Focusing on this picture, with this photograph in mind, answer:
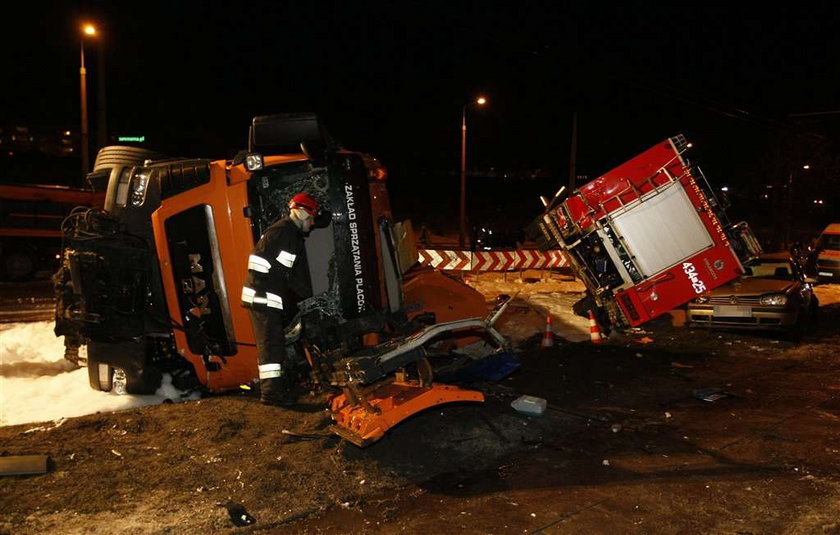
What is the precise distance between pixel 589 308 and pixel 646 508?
17.8 ft

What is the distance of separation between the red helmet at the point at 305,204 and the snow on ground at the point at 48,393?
7.67 ft

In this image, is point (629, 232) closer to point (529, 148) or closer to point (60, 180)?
point (60, 180)

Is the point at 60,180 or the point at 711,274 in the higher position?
the point at 60,180

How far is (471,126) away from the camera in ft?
218

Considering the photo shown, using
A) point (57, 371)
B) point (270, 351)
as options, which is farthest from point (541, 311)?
point (57, 371)

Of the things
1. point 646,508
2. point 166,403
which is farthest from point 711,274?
point 166,403

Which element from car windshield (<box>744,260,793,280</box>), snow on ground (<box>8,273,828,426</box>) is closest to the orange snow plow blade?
snow on ground (<box>8,273,828,426</box>)

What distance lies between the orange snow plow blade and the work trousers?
50 centimetres

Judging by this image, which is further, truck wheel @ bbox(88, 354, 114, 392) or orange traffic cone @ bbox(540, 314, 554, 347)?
orange traffic cone @ bbox(540, 314, 554, 347)

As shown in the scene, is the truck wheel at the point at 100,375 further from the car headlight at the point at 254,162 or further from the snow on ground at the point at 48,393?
the car headlight at the point at 254,162

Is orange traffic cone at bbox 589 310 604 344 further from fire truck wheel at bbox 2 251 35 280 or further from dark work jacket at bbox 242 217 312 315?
fire truck wheel at bbox 2 251 35 280

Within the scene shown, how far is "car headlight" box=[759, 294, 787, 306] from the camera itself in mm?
9542

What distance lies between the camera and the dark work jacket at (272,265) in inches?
195

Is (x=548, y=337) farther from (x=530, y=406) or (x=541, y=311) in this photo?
(x=530, y=406)
